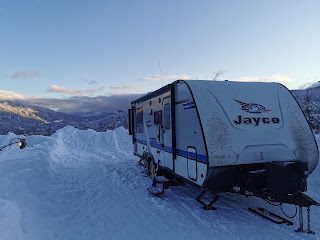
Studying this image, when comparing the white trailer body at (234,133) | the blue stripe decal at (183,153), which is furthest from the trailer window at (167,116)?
the blue stripe decal at (183,153)

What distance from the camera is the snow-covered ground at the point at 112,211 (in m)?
5.45

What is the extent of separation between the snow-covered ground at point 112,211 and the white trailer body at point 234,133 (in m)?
0.87

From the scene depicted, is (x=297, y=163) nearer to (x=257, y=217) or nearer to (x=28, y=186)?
(x=257, y=217)

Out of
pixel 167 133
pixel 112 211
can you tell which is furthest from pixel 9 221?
pixel 167 133

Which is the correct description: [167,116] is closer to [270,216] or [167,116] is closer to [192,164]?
[192,164]

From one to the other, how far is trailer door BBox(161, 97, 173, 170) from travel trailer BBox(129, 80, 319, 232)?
34 cm

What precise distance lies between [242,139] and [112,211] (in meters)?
4.00

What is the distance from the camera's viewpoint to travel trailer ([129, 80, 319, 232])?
5.66 metres

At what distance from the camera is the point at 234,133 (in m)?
6.13

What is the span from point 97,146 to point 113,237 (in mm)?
17613

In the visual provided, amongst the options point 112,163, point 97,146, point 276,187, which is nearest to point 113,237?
point 276,187

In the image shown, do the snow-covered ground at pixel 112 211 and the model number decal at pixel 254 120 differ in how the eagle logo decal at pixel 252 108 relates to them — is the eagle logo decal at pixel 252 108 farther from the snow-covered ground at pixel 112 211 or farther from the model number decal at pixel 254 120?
the snow-covered ground at pixel 112 211

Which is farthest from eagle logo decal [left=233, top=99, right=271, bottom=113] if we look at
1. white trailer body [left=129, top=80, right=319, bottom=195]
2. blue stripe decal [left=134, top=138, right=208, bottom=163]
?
blue stripe decal [left=134, top=138, right=208, bottom=163]

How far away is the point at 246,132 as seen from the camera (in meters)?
6.22
